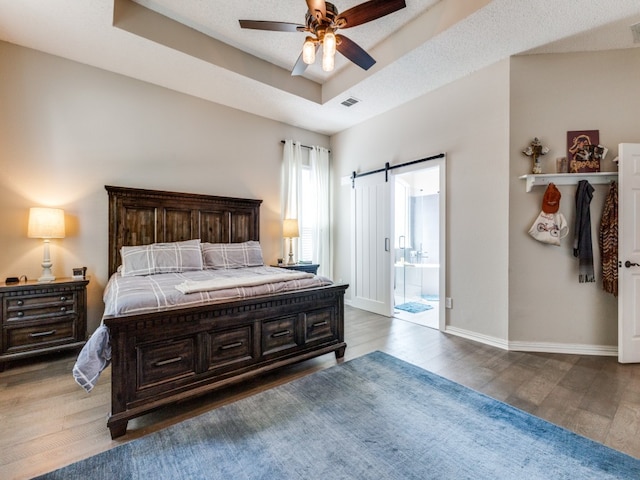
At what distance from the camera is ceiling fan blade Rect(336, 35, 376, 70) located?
92.9 inches

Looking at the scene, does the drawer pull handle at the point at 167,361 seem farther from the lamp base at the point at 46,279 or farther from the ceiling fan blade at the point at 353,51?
the ceiling fan blade at the point at 353,51

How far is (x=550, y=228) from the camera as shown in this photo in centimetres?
293

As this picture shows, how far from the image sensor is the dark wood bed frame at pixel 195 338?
1.75 metres

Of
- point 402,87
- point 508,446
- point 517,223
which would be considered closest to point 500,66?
point 402,87

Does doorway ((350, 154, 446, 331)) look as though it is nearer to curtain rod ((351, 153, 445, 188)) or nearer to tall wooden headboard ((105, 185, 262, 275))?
curtain rod ((351, 153, 445, 188))

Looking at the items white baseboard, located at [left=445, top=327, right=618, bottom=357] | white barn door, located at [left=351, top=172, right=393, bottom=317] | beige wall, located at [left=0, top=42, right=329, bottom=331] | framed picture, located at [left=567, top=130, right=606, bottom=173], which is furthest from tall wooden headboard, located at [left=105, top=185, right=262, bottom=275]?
framed picture, located at [left=567, top=130, right=606, bottom=173]

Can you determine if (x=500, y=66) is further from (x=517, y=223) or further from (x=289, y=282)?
(x=289, y=282)

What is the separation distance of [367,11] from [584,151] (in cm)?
261

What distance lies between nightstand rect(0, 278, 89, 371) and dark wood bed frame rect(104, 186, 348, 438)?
0.58 metres

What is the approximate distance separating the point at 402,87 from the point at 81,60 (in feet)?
12.2

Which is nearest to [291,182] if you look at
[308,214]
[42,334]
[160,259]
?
[308,214]

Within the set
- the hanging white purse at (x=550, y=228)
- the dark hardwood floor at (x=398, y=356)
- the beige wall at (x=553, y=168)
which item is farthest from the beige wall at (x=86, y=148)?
the hanging white purse at (x=550, y=228)

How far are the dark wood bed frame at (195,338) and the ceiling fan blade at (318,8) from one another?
214cm

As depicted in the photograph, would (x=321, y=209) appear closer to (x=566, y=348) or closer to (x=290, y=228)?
(x=290, y=228)
